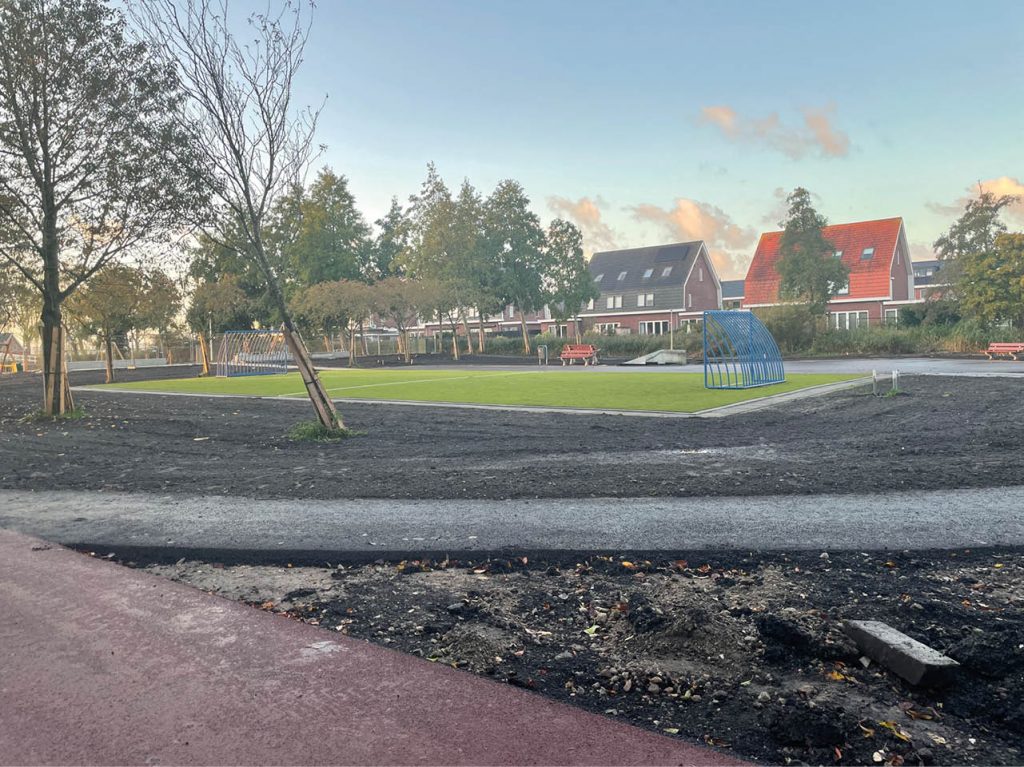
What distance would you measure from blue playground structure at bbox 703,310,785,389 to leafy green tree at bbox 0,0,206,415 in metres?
13.7

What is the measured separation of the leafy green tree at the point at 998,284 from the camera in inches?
1288

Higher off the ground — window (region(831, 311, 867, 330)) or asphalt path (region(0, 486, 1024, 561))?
window (region(831, 311, 867, 330))

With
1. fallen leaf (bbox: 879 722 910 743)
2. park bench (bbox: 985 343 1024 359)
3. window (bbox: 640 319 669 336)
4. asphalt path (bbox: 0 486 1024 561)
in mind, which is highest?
window (bbox: 640 319 669 336)

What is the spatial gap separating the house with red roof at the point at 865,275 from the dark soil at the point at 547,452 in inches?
1624

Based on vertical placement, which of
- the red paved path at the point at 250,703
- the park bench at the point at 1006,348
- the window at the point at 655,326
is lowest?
the red paved path at the point at 250,703

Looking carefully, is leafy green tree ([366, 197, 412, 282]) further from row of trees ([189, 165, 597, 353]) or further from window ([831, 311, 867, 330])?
window ([831, 311, 867, 330])

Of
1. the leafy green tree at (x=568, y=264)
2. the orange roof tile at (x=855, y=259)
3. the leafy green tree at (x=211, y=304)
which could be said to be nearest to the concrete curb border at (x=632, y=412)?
the leafy green tree at (x=211, y=304)

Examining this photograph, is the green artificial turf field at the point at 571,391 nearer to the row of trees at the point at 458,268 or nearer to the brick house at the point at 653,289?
the row of trees at the point at 458,268

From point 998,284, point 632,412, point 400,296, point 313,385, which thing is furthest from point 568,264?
point 313,385

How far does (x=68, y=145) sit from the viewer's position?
1670cm

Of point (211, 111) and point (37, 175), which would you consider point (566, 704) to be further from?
point (37, 175)

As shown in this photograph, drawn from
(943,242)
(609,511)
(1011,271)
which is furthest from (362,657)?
(943,242)

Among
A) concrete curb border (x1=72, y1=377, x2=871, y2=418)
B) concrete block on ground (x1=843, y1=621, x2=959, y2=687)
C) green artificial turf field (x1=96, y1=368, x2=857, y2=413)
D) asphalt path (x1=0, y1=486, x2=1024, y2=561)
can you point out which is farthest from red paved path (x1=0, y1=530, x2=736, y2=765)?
green artificial turf field (x1=96, y1=368, x2=857, y2=413)

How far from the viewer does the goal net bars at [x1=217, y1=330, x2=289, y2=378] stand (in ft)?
132
